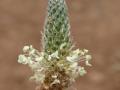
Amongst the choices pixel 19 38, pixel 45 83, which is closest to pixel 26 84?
pixel 19 38

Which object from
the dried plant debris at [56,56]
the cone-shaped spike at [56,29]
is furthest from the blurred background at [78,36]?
the cone-shaped spike at [56,29]

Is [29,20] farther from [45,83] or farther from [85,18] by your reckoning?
[45,83]

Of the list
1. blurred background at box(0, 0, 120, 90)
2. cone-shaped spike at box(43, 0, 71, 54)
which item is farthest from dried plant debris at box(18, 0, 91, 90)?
blurred background at box(0, 0, 120, 90)

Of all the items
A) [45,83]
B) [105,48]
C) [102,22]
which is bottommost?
[45,83]

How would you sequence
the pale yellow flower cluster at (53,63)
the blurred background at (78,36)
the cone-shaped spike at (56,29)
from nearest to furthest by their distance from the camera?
the cone-shaped spike at (56,29), the pale yellow flower cluster at (53,63), the blurred background at (78,36)

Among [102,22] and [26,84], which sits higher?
[102,22]

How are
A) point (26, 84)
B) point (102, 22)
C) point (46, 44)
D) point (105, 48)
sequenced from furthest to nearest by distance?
point (102, 22), point (105, 48), point (26, 84), point (46, 44)

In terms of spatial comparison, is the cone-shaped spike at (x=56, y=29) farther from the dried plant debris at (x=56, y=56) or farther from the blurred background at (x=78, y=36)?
the blurred background at (x=78, y=36)

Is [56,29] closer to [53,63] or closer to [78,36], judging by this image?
[53,63]

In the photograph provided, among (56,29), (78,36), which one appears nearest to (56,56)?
(56,29)
